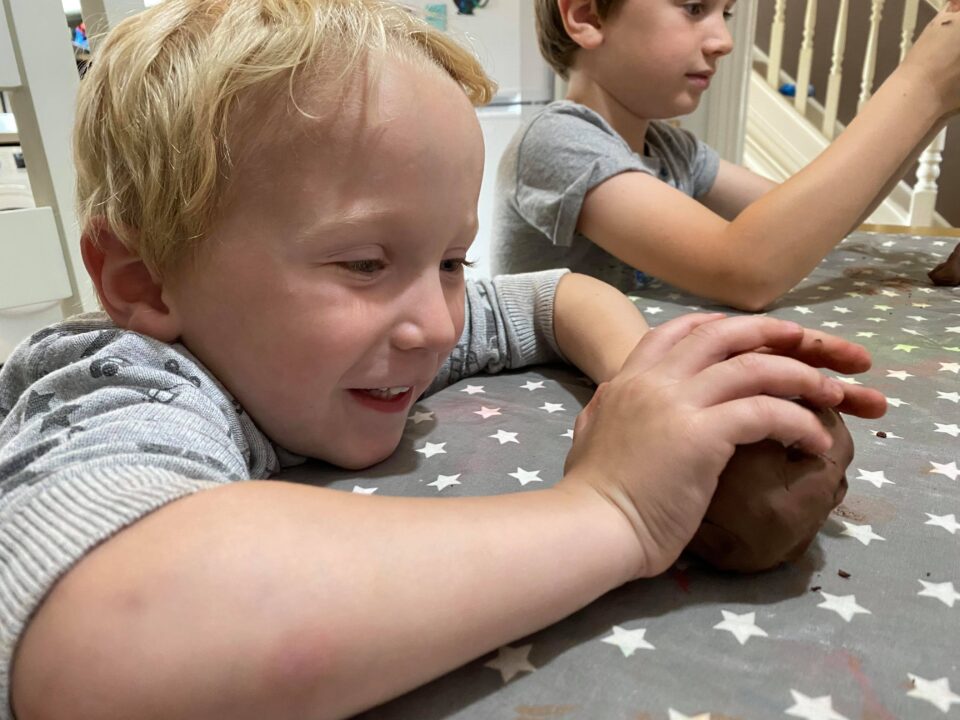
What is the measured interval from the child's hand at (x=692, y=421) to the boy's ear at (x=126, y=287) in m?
0.27

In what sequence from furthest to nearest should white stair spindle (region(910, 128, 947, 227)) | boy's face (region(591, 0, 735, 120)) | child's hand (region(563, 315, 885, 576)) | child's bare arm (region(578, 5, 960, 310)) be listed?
white stair spindle (region(910, 128, 947, 227))
boy's face (region(591, 0, 735, 120))
child's bare arm (region(578, 5, 960, 310))
child's hand (region(563, 315, 885, 576))

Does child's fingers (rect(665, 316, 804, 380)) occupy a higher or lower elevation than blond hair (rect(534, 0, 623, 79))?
lower

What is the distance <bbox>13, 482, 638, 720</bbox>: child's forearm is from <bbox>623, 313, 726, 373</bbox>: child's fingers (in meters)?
0.14

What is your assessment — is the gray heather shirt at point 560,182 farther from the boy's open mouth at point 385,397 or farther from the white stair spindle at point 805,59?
the white stair spindle at point 805,59

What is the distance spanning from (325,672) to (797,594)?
244 mm

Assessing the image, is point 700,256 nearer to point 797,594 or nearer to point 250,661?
point 797,594

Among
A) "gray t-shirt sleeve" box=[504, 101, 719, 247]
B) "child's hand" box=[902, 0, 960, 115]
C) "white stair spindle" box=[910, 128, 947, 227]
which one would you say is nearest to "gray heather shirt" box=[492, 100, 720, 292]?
"gray t-shirt sleeve" box=[504, 101, 719, 247]

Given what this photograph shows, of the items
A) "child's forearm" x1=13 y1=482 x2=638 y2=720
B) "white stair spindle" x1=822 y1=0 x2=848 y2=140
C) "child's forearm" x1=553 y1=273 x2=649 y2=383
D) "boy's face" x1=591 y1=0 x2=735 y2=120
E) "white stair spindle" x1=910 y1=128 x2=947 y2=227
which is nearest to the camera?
"child's forearm" x1=13 y1=482 x2=638 y2=720

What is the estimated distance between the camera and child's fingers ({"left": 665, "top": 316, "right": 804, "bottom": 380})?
0.40m

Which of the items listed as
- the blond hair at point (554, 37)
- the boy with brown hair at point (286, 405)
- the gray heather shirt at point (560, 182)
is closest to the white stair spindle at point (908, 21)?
the gray heather shirt at point (560, 182)

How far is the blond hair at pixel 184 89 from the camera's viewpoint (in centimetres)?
42

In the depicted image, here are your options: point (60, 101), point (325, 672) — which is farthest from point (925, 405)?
point (60, 101)

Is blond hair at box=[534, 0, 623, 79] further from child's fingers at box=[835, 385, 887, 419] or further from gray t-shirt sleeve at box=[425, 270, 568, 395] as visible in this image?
child's fingers at box=[835, 385, 887, 419]

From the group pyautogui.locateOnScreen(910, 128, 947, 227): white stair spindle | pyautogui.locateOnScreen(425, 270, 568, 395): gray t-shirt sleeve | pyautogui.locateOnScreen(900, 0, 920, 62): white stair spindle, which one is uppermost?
pyautogui.locateOnScreen(900, 0, 920, 62): white stair spindle
